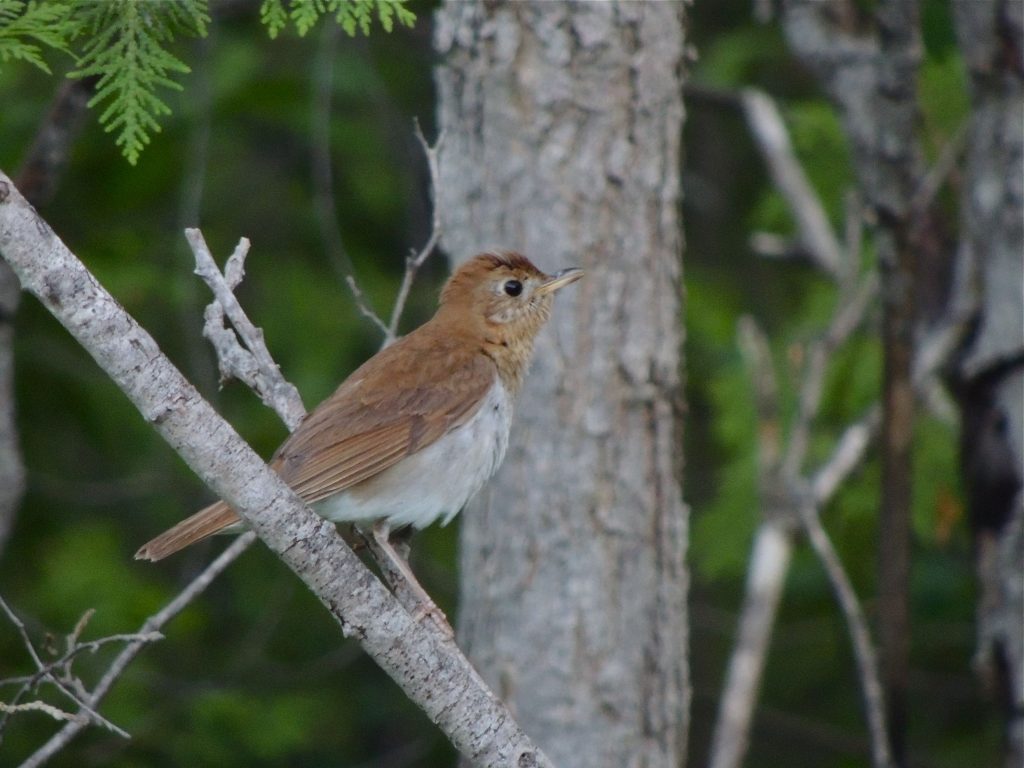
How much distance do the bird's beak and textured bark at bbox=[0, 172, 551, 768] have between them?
1766 mm

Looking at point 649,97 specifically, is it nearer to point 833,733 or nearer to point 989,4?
point 989,4

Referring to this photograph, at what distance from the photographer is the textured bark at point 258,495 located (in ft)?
9.05

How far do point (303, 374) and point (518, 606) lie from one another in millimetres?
2819

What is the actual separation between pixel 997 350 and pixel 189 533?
3.08 m

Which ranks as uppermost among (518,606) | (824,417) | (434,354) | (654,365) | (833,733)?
(434,354)

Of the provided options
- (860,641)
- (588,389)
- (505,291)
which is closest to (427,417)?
(505,291)

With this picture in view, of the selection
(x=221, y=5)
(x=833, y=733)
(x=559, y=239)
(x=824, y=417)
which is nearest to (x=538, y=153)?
(x=559, y=239)

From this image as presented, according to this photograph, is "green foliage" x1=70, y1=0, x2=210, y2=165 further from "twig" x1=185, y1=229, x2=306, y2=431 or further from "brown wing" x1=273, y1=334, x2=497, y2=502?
"brown wing" x1=273, y1=334, x2=497, y2=502

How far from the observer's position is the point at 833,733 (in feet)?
24.4

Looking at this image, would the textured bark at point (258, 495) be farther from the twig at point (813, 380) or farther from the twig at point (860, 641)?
the twig at point (813, 380)

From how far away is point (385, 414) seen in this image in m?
4.59

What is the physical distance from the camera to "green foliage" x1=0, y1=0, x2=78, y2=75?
112 inches

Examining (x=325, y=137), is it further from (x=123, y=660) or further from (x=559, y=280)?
(x=123, y=660)

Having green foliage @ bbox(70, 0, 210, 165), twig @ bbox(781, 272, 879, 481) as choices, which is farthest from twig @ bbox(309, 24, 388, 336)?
green foliage @ bbox(70, 0, 210, 165)
